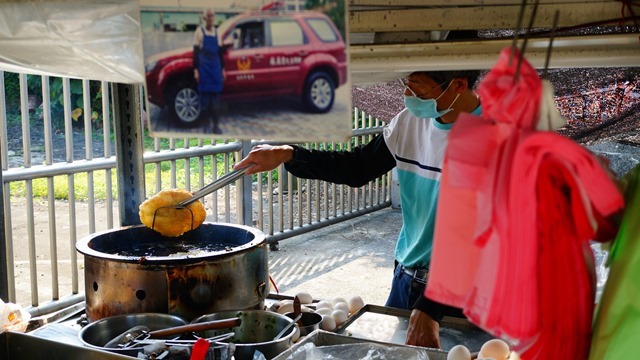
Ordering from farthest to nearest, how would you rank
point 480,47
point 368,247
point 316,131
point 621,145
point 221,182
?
1. point 368,247
2. point 621,145
3. point 221,182
4. point 480,47
5. point 316,131

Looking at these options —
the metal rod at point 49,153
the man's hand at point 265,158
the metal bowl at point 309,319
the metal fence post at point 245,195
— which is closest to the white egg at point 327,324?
the metal bowl at point 309,319

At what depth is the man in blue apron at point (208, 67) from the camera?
143 centimetres

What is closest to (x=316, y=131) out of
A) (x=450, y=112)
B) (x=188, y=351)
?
(x=188, y=351)

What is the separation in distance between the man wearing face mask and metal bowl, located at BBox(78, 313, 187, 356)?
34.4 inches

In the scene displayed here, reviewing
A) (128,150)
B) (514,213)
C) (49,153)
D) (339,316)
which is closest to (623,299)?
(514,213)

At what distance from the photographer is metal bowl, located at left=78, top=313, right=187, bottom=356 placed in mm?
2350

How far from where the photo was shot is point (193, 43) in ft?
4.76

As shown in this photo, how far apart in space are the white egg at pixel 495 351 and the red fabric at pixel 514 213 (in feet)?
3.67

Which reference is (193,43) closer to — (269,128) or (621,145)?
(269,128)

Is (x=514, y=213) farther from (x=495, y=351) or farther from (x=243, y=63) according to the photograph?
(x=495, y=351)

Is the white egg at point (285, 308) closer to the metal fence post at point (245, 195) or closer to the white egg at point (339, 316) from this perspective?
the white egg at point (339, 316)

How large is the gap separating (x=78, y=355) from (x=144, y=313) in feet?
1.04

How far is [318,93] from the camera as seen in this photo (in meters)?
1.40

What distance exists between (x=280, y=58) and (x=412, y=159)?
194 cm
